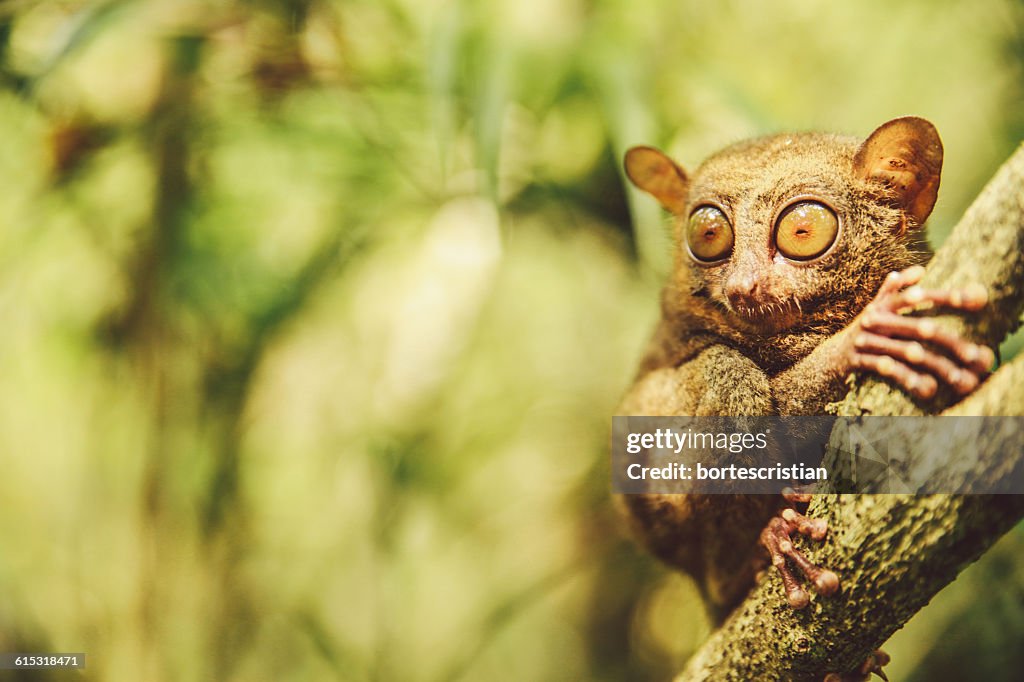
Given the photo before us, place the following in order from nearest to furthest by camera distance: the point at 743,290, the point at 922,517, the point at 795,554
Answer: the point at 922,517
the point at 795,554
the point at 743,290

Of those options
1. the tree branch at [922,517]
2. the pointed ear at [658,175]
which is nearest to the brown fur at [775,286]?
the pointed ear at [658,175]

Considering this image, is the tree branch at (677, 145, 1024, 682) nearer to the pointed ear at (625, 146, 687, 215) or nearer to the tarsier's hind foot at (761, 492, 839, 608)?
the tarsier's hind foot at (761, 492, 839, 608)

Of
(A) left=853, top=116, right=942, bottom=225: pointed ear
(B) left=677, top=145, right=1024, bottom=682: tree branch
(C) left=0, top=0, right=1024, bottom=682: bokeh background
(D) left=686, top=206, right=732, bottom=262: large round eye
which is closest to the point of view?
(B) left=677, top=145, right=1024, bottom=682: tree branch

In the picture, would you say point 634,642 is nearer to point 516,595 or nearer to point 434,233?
point 516,595

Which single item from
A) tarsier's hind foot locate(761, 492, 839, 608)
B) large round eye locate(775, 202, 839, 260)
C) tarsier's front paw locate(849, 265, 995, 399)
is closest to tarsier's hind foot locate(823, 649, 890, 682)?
tarsier's hind foot locate(761, 492, 839, 608)

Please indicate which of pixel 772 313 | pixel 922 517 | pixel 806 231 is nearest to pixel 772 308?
pixel 772 313

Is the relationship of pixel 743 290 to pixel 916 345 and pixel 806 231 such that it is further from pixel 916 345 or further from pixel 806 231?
pixel 916 345
